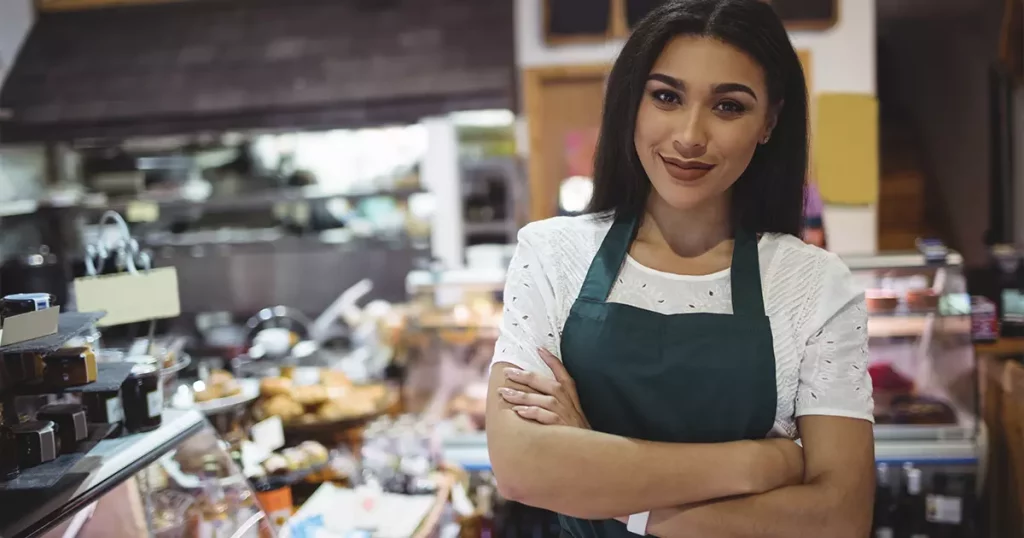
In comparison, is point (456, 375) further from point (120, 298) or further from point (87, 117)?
point (87, 117)

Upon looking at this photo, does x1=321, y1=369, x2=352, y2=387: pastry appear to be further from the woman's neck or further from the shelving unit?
the shelving unit

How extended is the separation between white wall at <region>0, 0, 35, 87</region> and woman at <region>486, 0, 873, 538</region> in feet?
16.6

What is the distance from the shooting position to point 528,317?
133cm

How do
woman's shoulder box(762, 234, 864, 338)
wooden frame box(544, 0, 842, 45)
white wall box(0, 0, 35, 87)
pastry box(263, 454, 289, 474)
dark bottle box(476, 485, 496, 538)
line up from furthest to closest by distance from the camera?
white wall box(0, 0, 35, 87) < wooden frame box(544, 0, 842, 45) < dark bottle box(476, 485, 496, 538) < pastry box(263, 454, 289, 474) < woman's shoulder box(762, 234, 864, 338)

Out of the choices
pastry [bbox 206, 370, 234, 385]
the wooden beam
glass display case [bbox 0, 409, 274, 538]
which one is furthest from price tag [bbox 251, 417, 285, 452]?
the wooden beam

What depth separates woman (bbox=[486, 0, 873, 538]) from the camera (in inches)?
47.2

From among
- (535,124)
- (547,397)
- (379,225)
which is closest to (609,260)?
(547,397)

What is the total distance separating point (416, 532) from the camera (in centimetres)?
208

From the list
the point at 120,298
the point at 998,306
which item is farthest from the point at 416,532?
the point at 998,306

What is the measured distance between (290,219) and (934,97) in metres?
4.77

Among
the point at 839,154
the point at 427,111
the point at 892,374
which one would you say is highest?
the point at 427,111

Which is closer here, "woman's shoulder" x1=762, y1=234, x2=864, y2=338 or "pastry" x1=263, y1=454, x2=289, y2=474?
"woman's shoulder" x1=762, y1=234, x2=864, y2=338

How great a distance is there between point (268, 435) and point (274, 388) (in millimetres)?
332

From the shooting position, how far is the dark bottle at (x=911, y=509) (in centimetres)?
251
